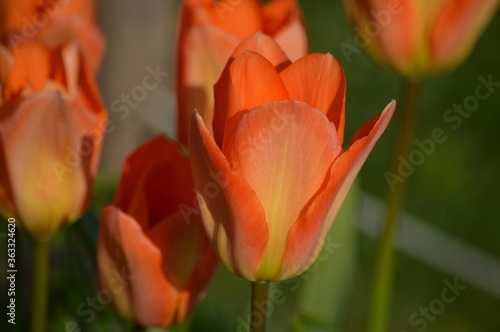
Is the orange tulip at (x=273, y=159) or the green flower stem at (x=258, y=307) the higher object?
the orange tulip at (x=273, y=159)

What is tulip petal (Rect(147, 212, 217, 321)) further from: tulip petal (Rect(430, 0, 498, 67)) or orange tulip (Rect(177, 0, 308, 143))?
tulip petal (Rect(430, 0, 498, 67))

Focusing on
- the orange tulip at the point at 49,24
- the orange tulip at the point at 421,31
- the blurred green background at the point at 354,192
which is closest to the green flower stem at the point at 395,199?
the orange tulip at the point at 421,31

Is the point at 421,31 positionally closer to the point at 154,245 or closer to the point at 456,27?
the point at 456,27

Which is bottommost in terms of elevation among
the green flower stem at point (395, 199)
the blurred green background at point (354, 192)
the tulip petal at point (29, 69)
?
the blurred green background at point (354, 192)

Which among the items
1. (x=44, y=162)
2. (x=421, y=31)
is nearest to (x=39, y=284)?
(x=44, y=162)

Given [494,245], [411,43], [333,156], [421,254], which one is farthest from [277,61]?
[494,245]

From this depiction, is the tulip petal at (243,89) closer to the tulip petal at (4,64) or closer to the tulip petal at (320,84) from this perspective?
the tulip petal at (320,84)
